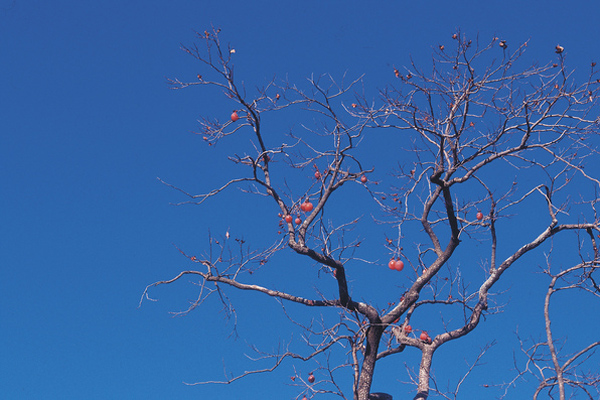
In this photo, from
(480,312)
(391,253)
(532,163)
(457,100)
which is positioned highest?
(457,100)

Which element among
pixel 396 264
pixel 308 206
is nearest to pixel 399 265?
pixel 396 264

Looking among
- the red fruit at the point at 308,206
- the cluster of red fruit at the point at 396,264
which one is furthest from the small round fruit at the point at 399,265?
the red fruit at the point at 308,206

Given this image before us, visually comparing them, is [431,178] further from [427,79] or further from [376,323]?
[376,323]

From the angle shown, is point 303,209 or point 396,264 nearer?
point 396,264

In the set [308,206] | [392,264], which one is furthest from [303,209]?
[392,264]

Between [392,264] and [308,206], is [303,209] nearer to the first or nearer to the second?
[308,206]

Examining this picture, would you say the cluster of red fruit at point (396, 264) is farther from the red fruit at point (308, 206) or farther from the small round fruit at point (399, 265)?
the red fruit at point (308, 206)

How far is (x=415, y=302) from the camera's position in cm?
652

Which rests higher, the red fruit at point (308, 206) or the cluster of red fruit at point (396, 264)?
the red fruit at point (308, 206)

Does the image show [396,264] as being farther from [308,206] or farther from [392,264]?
[308,206]

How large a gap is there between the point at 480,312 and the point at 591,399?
160cm

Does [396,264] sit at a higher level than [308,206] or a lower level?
lower

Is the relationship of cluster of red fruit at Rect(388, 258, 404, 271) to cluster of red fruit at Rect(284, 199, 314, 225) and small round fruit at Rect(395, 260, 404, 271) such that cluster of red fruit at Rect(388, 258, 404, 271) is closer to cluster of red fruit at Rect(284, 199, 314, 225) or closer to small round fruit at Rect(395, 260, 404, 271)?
small round fruit at Rect(395, 260, 404, 271)

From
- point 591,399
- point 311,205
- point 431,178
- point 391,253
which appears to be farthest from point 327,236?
point 591,399
